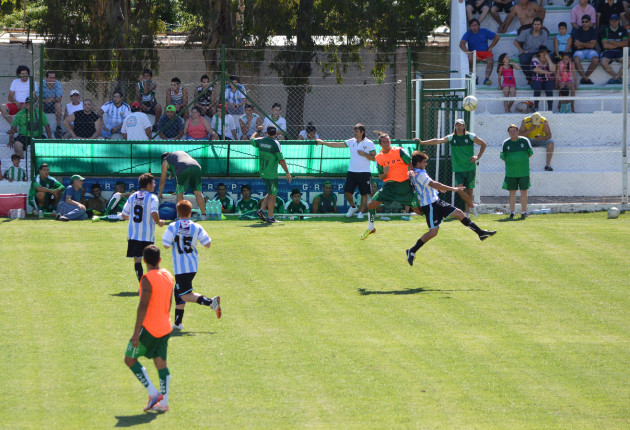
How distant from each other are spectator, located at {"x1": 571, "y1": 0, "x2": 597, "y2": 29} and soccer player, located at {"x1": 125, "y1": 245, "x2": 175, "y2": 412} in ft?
63.1

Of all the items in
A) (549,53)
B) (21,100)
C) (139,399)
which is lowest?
(139,399)

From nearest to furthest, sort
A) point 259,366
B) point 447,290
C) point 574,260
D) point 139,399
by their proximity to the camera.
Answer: point 139,399
point 259,366
point 447,290
point 574,260

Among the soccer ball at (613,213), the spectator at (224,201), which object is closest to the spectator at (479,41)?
the soccer ball at (613,213)

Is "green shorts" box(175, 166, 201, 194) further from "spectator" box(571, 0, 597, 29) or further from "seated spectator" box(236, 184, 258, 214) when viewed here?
"spectator" box(571, 0, 597, 29)

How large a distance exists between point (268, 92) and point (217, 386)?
1688cm

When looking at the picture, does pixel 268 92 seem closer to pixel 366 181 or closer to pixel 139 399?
pixel 366 181

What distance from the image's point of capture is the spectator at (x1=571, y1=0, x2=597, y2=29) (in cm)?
2483

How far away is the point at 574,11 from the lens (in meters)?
25.0

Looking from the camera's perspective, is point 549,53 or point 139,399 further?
point 549,53

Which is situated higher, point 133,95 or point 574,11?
point 574,11

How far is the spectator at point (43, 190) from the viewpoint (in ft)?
63.1

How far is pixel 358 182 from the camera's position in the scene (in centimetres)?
1900

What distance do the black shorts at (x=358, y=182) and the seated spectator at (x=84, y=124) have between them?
19.7 ft

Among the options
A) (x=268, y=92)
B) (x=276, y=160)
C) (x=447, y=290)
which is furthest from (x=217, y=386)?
(x=268, y=92)
